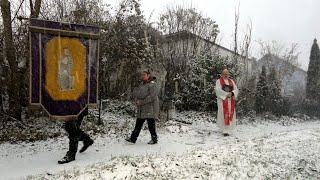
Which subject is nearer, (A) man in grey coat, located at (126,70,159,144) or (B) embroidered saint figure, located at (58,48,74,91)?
(B) embroidered saint figure, located at (58,48,74,91)

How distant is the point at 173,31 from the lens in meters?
19.0

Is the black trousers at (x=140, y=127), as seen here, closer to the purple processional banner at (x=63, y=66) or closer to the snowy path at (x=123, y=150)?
the snowy path at (x=123, y=150)

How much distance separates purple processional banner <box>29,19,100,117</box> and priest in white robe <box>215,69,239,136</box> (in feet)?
15.9

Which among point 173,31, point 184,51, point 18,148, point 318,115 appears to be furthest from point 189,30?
point 18,148

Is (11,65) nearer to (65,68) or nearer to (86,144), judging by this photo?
(65,68)

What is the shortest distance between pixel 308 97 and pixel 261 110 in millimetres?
6315

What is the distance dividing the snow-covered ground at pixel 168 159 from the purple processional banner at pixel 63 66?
3.80ft

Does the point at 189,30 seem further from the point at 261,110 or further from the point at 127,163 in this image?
the point at 127,163

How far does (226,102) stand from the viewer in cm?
1056

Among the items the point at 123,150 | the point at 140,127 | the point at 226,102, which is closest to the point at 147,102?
the point at 140,127

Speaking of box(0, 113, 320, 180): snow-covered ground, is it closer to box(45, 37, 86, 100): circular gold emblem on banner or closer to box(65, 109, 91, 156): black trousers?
box(65, 109, 91, 156): black trousers

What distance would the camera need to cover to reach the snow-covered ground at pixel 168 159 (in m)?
5.77

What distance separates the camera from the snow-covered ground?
577 cm

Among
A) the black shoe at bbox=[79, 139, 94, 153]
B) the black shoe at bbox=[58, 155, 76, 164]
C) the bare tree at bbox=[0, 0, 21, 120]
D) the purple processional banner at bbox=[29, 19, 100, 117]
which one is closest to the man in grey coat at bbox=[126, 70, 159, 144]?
the black shoe at bbox=[79, 139, 94, 153]
